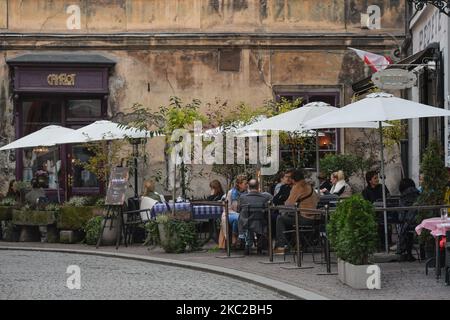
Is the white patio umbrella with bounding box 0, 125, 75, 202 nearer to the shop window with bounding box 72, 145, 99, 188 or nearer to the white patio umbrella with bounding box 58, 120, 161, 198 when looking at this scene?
the white patio umbrella with bounding box 58, 120, 161, 198

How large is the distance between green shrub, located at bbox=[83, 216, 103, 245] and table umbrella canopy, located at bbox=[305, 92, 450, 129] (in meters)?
5.85

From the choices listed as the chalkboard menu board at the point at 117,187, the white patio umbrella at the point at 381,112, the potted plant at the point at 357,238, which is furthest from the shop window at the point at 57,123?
the potted plant at the point at 357,238

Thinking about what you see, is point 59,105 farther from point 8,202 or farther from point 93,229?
point 93,229

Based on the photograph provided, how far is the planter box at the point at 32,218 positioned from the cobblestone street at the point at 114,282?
359 centimetres

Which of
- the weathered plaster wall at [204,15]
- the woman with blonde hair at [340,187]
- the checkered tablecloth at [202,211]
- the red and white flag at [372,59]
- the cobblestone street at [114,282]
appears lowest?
the cobblestone street at [114,282]

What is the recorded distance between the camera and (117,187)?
21047 millimetres

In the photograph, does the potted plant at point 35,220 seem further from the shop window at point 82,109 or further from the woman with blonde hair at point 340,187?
the woman with blonde hair at point 340,187

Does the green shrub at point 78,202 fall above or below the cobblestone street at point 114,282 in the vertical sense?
above

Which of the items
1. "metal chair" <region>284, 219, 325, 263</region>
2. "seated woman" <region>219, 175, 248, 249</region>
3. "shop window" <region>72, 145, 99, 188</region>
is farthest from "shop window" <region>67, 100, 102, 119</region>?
"metal chair" <region>284, 219, 325, 263</region>

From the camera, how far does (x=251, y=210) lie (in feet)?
59.4

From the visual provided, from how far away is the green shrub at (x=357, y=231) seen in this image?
43.2 feet

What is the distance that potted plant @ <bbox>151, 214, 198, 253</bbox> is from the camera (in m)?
19.2

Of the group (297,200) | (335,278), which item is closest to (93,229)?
(297,200)
